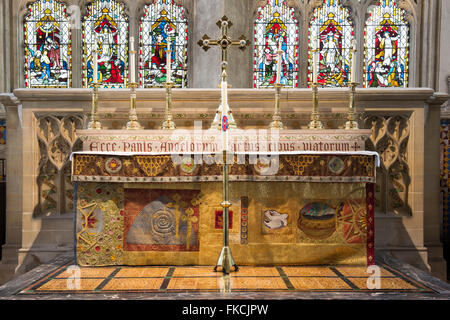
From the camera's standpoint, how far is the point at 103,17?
7.84m

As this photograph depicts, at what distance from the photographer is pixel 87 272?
367 centimetres

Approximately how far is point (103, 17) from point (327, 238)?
19.3 ft

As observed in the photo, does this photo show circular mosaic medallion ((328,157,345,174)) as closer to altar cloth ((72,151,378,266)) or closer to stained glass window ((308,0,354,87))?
altar cloth ((72,151,378,266))

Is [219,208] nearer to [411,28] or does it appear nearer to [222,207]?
[222,207]

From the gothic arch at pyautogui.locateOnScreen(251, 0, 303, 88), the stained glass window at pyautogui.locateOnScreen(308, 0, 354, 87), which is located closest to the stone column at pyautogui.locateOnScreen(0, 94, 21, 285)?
the gothic arch at pyautogui.locateOnScreen(251, 0, 303, 88)

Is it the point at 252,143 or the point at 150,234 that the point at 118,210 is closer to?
the point at 150,234

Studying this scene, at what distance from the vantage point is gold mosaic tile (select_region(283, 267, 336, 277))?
3.57 m

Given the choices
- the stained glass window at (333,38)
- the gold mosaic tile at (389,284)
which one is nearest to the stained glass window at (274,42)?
the stained glass window at (333,38)

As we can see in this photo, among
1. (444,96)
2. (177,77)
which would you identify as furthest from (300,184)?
(177,77)

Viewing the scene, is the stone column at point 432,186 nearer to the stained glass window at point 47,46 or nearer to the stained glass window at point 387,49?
the stained glass window at point 387,49

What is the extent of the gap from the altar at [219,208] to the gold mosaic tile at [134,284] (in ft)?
1.42

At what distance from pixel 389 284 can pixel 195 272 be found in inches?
58.9

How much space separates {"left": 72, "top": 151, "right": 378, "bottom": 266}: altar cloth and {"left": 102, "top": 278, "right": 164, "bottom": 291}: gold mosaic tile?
43 centimetres

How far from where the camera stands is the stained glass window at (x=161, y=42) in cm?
783
